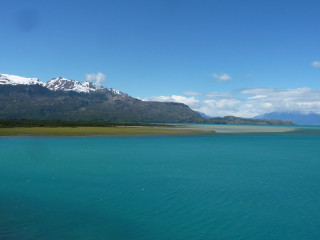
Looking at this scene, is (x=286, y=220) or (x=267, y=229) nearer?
(x=267, y=229)

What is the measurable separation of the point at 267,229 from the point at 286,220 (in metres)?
2.74

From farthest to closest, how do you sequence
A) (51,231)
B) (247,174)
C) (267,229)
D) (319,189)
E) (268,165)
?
(268,165) → (247,174) → (319,189) → (267,229) → (51,231)

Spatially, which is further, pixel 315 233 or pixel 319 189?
pixel 319 189

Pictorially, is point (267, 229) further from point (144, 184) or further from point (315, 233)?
point (144, 184)

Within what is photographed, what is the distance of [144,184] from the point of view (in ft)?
105

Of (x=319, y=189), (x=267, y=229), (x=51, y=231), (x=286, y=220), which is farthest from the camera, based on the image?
(x=319, y=189)

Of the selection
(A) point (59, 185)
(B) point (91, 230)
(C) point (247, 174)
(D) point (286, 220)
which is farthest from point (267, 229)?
(A) point (59, 185)

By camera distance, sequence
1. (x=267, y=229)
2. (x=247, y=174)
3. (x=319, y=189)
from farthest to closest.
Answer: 1. (x=247, y=174)
2. (x=319, y=189)
3. (x=267, y=229)

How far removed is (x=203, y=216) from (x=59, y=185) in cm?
1780

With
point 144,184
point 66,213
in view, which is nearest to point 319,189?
point 144,184

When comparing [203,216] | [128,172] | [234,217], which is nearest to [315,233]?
[234,217]

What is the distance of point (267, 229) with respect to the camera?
1953 centimetres

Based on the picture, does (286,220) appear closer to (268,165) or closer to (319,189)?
(319,189)

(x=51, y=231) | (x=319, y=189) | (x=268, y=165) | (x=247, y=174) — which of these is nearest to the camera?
(x=51, y=231)
